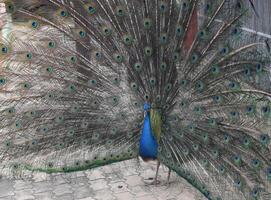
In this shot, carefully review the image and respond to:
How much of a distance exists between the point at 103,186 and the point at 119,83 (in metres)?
1.05

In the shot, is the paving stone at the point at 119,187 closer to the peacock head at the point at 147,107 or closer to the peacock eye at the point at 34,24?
the peacock head at the point at 147,107

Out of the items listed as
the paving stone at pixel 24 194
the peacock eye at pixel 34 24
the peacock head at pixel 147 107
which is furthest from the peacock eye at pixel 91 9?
the paving stone at pixel 24 194

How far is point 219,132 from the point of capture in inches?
129

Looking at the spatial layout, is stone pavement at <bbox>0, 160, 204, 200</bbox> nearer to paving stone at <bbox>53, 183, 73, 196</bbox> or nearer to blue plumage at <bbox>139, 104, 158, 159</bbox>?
paving stone at <bbox>53, 183, 73, 196</bbox>

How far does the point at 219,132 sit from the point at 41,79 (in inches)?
56.1

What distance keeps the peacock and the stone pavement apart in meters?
0.41

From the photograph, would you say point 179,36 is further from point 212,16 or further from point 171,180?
point 171,180

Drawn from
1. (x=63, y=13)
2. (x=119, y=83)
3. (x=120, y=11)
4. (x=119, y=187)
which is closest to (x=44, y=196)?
(x=119, y=187)

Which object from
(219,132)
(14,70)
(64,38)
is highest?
(64,38)

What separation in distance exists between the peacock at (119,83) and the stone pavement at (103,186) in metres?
0.41

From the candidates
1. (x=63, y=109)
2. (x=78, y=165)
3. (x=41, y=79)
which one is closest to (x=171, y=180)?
(x=78, y=165)

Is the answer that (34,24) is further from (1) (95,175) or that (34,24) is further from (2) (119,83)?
(1) (95,175)

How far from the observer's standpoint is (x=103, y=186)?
4.05 metres

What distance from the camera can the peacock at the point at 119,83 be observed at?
10.9 ft
